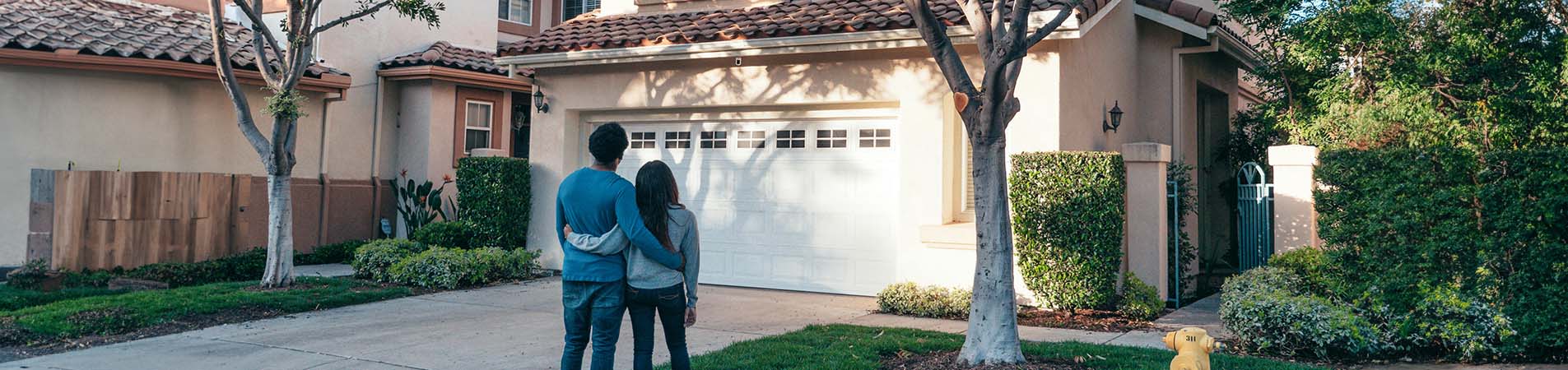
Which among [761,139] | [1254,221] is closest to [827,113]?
[761,139]

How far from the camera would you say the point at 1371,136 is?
9.72 m

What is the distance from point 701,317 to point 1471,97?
7.30 metres

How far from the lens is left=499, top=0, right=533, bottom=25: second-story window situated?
21.3 m

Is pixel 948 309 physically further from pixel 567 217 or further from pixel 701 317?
pixel 567 217

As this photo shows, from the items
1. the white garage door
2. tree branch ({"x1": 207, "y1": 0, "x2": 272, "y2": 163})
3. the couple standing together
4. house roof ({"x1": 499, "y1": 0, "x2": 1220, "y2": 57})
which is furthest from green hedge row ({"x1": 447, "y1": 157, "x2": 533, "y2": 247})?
the couple standing together

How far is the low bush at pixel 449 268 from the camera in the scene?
11.3 metres

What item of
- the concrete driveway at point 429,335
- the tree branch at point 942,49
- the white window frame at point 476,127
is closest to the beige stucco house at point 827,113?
the concrete driveway at point 429,335

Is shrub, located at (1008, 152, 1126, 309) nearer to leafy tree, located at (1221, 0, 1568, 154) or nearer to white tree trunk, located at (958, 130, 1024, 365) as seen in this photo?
leafy tree, located at (1221, 0, 1568, 154)

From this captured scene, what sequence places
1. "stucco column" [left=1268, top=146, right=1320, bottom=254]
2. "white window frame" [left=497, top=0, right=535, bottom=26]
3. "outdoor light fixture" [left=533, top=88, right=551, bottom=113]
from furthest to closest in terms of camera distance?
"white window frame" [left=497, top=0, right=535, bottom=26] → "outdoor light fixture" [left=533, top=88, right=551, bottom=113] → "stucco column" [left=1268, top=146, right=1320, bottom=254]

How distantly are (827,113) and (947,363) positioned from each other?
511 centimetres

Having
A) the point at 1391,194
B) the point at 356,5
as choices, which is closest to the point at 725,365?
the point at 1391,194

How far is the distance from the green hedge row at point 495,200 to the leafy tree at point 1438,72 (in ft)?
28.1

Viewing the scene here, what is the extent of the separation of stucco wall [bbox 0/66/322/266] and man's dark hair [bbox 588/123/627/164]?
34.9ft

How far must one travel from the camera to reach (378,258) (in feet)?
38.5
